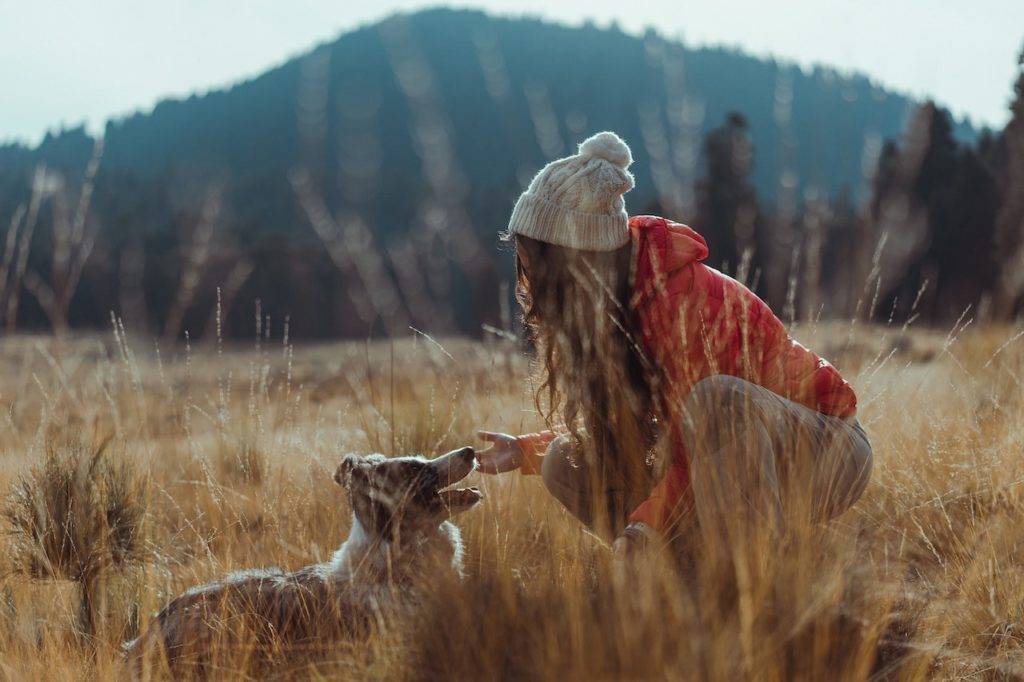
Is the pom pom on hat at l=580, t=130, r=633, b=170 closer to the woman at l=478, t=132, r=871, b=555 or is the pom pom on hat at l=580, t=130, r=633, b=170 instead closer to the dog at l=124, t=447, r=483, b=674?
the woman at l=478, t=132, r=871, b=555

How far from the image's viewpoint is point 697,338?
2.50m

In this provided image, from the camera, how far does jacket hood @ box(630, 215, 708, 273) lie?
99.4 inches

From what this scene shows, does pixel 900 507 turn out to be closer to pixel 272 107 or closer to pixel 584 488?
pixel 584 488

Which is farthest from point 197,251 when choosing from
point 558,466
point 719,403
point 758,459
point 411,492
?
point 758,459

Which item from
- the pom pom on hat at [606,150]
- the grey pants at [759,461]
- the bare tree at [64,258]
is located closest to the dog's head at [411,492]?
the grey pants at [759,461]

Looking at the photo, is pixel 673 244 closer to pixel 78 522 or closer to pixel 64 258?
pixel 78 522

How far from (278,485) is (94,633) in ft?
2.85

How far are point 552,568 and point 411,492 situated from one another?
61cm

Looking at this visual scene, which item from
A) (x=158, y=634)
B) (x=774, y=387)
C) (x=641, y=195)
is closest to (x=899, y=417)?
(x=774, y=387)

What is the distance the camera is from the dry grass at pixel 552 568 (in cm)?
179

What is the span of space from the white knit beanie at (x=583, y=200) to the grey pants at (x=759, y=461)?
0.56 m

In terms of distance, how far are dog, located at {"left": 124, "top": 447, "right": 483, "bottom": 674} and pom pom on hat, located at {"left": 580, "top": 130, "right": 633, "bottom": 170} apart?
1050 millimetres

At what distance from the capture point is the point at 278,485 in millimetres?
3318

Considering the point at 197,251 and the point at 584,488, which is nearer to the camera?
the point at 584,488
